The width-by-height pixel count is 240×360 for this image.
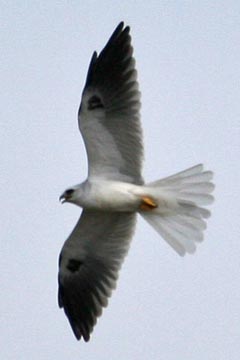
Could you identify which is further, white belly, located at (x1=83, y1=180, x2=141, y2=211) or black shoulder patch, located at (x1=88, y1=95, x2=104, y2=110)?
Answer: black shoulder patch, located at (x1=88, y1=95, x2=104, y2=110)

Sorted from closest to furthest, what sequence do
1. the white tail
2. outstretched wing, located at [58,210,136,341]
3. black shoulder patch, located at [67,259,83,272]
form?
the white tail → outstretched wing, located at [58,210,136,341] → black shoulder patch, located at [67,259,83,272]

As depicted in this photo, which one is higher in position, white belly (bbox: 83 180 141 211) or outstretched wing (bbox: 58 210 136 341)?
white belly (bbox: 83 180 141 211)

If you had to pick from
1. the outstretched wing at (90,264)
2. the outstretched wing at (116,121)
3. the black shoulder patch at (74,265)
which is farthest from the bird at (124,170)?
the black shoulder patch at (74,265)

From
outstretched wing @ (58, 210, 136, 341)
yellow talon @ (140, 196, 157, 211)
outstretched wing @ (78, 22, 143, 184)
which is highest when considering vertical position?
outstretched wing @ (78, 22, 143, 184)

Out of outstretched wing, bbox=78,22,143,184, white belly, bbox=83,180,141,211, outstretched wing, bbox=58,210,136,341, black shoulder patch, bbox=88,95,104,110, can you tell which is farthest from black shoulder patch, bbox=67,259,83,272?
black shoulder patch, bbox=88,95,104,110

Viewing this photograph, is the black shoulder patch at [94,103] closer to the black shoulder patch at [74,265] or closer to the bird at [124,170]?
the bird at [124,170]

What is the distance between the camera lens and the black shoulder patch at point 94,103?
32.6ft

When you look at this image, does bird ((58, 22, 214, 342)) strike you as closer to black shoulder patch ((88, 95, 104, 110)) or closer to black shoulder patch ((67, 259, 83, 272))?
black shoulder patch ((88, 95, 104, 110))

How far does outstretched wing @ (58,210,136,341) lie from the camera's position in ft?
34.2

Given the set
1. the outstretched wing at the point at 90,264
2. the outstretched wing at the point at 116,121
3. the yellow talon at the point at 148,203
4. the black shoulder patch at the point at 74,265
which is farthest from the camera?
the black shoulder patch at the point at 74,265

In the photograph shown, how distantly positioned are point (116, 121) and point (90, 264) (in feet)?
4.88

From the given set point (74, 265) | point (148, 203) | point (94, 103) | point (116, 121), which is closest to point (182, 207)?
point (148, 203)

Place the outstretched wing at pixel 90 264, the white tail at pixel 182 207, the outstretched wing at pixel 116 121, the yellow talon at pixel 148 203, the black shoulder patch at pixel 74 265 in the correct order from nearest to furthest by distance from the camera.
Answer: the white tail at pixel 182 207 < the yellow talon at pixel 148 203 < the outstretched wing at pixel 116 121 < the outstretched wing at pixel 90 264 < the black shoulder patch at pixel 74 265

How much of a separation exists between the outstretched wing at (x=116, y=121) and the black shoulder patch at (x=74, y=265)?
1.04 m
